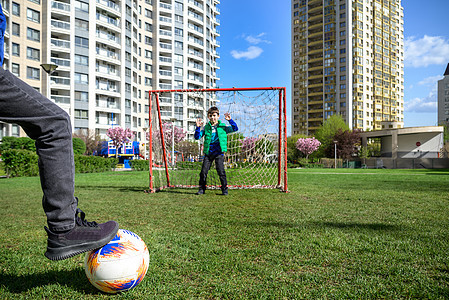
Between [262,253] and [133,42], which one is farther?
[133,42]

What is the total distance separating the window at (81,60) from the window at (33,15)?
20.4 ft

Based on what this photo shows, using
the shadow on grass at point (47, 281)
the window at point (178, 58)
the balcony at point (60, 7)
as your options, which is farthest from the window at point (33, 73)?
the shadow on grass at point (47, 281)

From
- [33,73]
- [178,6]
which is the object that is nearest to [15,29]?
[33,73]

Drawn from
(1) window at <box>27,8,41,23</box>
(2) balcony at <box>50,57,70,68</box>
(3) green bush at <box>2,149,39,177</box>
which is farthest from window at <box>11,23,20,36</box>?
(3) green bush at <box>2,149,39,177</box>

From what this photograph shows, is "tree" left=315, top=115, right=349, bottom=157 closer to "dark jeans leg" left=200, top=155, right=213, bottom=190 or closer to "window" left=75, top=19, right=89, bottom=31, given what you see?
"window" left=75, top=19, right=89, bottom=31

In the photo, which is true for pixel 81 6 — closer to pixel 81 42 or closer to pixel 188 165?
pixel 81 42

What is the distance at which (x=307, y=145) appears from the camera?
6253 centimetres

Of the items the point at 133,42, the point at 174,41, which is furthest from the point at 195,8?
the point at 133,42

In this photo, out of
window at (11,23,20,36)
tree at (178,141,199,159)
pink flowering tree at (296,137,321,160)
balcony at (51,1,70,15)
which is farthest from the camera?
pink flowering tree at (296,137,321,160)

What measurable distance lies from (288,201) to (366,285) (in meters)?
4.67

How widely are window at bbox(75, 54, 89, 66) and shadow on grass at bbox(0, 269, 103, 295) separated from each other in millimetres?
49698

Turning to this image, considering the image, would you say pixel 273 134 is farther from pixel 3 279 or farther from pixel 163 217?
pixel 3 279

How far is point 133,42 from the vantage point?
191 ft

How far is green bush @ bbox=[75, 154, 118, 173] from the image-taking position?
22.7 metres
